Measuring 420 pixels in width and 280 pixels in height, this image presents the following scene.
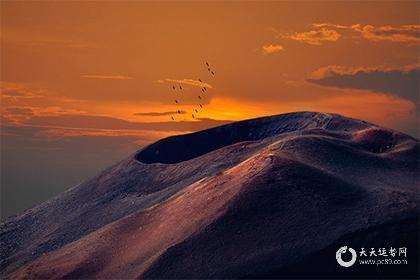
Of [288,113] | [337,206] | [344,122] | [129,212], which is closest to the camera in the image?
[337,206]

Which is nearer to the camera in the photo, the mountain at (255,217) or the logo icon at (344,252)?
the logo icon at (344,252)

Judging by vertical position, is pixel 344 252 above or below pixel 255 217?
below

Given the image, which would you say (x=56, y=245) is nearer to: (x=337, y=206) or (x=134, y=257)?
(x=134, y=257)

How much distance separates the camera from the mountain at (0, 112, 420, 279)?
1667 inches

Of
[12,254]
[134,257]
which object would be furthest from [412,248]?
[12,254]

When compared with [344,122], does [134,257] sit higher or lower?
lower

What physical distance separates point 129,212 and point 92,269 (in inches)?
586

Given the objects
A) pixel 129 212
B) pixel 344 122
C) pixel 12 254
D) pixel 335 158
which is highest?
pixel 344 122

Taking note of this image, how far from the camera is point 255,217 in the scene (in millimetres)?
47938

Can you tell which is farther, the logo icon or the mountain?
the mountain

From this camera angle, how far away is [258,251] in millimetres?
43312

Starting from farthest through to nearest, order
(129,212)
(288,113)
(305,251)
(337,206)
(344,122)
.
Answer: (288,113) → (344,122) → (129,212) → (337,206) → (305,251)

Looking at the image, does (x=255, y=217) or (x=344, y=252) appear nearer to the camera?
(x=344, y=252)

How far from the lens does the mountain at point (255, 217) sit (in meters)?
42.3
